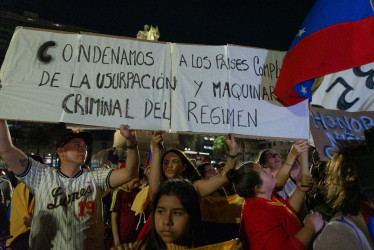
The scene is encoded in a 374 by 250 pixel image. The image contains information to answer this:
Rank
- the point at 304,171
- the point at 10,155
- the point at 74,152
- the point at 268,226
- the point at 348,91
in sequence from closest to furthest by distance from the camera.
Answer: the point at 268,226 → the point at 10,155 → the point at 74,152 → the point at 304,171 → the point at 348,91

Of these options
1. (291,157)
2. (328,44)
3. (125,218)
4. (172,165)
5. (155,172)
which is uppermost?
(328,44)

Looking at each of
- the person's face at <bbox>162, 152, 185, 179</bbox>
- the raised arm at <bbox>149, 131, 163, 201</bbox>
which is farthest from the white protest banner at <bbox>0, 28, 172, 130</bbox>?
the person's face at <bbox>162, 152, 185, 179</bbox>

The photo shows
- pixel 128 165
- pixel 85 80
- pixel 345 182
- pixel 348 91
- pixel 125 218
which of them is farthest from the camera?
pixel 125 218

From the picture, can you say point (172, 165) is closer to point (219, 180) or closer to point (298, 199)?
point (219, 180)

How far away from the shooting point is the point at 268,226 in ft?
9.02

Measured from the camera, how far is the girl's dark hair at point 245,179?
312 cm

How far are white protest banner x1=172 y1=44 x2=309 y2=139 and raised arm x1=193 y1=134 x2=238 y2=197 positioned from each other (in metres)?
0.15

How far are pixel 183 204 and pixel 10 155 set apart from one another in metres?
1.92

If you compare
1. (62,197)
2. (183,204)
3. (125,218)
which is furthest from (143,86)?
(125,218)

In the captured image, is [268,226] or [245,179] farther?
[245,179]

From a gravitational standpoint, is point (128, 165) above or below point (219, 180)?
above

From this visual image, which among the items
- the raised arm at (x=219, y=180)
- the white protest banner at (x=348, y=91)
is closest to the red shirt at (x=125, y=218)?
the raised arm at (x=219, y=180)

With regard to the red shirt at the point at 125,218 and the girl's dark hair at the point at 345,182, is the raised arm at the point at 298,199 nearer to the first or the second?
the girl's dark hair at the point at 345,182

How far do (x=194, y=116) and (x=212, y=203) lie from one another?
1406 mm
